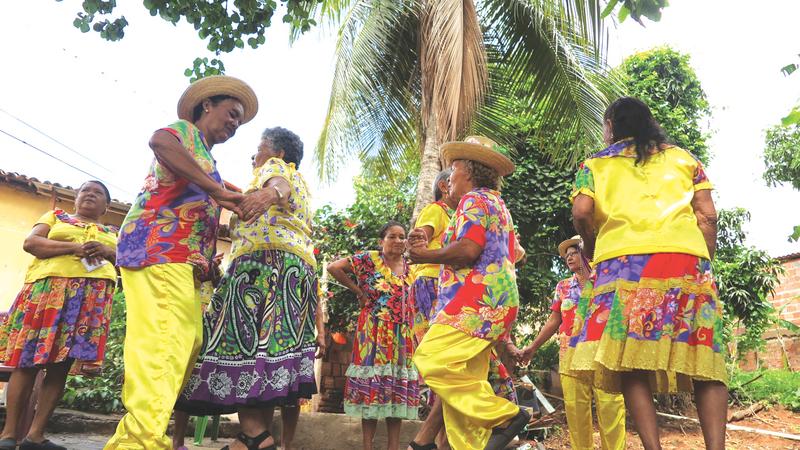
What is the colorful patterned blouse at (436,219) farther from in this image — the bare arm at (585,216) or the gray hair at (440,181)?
the bare arm at (585,216)

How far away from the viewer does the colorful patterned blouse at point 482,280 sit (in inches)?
112

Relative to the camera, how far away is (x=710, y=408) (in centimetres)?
240

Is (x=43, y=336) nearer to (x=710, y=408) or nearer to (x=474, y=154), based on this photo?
(x=474, y=154)

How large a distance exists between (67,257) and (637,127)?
3530 millimetres

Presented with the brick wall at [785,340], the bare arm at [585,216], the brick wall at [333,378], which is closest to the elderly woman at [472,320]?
the bare arm at [585,216]

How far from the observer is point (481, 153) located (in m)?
3.24

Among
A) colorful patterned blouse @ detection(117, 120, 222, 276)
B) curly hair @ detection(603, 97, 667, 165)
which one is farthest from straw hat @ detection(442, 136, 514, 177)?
colorful patterned blouse @ detection(117, 120, 222, 276)

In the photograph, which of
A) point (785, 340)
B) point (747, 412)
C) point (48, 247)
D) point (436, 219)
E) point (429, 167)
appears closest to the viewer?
point (48, 247)

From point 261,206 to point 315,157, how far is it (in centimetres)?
725

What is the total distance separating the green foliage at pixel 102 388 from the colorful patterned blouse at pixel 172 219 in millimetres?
3055

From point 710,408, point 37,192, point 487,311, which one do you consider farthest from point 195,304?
point 37,192

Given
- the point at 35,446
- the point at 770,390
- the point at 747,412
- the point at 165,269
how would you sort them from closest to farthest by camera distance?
the point at 165,269
the point at 35,446
the point at 747,412
the point at 770,390

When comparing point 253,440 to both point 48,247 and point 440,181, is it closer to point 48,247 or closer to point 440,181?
point 48,247

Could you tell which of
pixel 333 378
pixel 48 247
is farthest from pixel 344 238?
pixel 48 247
